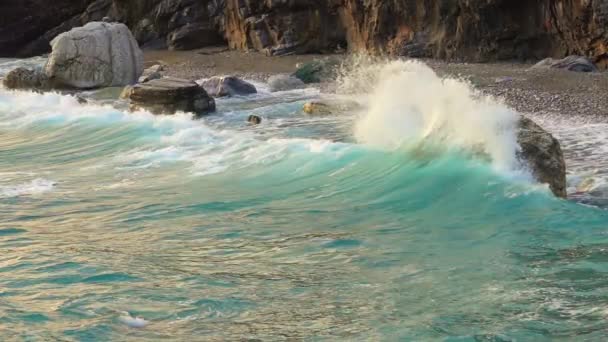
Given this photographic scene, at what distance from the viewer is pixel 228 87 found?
704 inches

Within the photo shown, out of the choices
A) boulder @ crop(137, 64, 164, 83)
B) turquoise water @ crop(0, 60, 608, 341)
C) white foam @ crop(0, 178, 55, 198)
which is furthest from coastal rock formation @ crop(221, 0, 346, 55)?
white foam @ crop(0, 178, 55, 198)

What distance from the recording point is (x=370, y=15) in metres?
21.7

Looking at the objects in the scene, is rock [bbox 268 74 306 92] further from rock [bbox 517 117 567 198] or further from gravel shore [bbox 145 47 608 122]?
rock [bbox 517 117 567 198]

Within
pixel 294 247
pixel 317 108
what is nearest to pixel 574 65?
pixel 317 108

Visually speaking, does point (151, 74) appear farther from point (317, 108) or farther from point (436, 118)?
point (436, 118)

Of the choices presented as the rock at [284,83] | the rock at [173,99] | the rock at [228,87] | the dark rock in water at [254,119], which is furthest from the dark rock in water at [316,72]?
the dark rock in water at [254,119]

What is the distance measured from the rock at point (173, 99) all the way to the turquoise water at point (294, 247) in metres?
3.00

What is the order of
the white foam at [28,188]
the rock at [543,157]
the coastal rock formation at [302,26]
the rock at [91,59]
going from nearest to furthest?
the rock at [543,157] < the white foam at [28,188] < the rock at [91,59] < the coastal rock formation at [302,26]

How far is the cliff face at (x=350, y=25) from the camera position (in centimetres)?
1873

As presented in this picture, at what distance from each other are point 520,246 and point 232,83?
11.6 metres

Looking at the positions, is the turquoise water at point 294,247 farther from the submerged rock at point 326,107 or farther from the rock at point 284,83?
the rock at point 284,83

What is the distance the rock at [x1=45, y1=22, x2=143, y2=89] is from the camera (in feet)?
63.1

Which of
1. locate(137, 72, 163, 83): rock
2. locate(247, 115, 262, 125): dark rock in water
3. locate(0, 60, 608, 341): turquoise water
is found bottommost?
locate(0, 60, 608, 341): turquoise water

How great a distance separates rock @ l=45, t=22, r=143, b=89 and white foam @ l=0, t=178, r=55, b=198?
8.72 meters
